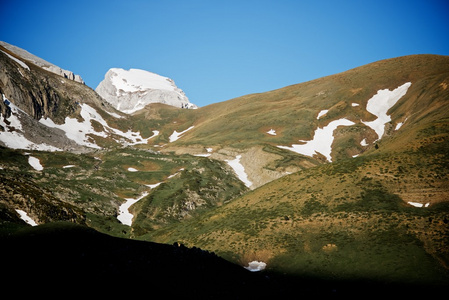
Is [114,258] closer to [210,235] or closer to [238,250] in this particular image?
[238,250]

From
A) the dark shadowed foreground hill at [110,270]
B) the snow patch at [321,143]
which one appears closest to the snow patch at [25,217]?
the dark shadowed foreground hill at [110,270]

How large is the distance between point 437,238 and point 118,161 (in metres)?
108

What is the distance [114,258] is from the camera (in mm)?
26016

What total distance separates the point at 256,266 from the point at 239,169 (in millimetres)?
77584

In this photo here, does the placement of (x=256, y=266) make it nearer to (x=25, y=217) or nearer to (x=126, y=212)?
(x=25, y=217)

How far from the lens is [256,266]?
1977 inches

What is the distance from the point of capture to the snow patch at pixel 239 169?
11857 cm

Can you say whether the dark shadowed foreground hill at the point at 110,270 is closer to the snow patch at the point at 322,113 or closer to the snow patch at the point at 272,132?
the snow patch at the point at 272,132

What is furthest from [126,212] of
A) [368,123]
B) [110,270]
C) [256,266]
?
[368,123]

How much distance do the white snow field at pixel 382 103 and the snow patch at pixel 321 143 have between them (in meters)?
10.7

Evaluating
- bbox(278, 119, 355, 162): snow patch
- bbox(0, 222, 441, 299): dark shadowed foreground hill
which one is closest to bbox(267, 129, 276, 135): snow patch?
bbox(278, 119, 355, 162): snow patch

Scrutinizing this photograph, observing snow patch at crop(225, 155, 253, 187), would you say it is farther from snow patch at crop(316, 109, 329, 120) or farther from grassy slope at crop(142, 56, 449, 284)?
snow patch at crop(316, 109, 329, 120)

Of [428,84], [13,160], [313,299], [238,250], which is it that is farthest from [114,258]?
[428,84]

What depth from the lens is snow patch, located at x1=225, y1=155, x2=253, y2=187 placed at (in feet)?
389
